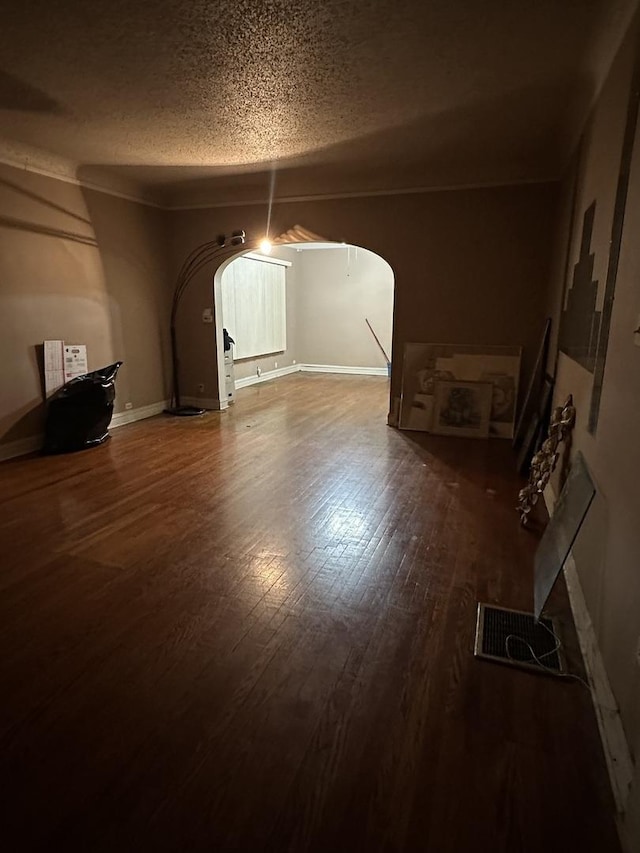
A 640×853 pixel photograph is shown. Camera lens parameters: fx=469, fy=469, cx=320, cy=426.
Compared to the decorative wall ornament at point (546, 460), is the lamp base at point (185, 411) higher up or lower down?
lower down

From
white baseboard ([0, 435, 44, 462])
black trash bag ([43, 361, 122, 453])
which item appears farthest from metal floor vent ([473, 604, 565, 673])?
white baseboard ([0, 435, 44, 462])

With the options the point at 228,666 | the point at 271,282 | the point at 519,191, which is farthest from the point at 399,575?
the point at 271,282

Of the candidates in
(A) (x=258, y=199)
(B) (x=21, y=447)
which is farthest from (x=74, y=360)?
(A) (x=258, y=199)

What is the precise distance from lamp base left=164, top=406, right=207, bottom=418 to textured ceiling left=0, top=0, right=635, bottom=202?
2.78m

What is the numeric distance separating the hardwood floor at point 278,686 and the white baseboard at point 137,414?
2.15 meters

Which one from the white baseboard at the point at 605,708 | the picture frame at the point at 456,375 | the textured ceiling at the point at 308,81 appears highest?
the textured ceiling at the point at 308,81

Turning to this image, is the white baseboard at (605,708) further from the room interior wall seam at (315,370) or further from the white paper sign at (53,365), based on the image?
the room interior wall seam at (315,370)

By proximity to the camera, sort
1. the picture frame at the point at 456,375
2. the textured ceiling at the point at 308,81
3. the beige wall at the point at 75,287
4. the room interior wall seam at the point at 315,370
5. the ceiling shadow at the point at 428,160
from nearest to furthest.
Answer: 1. the textured ceiling at the point at 308,81
2. the ceiling shadow at the point at 428,160
3. the beige wall at the point at 75,287
4. the picture frame at the point at 456,375
5. the room interior wall seam at the point at 315,370

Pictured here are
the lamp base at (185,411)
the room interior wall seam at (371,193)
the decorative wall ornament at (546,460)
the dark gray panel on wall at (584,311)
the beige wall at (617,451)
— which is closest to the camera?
the beige wall at (617,451)

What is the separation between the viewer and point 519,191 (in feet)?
15.2

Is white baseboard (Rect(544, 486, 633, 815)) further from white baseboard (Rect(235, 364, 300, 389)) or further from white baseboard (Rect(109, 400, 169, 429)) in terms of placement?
white baseboard (Rect(235, 364, 300, 389))

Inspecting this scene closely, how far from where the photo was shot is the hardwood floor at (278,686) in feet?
4.09

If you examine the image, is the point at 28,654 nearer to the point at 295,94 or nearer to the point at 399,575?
the point at 399,575

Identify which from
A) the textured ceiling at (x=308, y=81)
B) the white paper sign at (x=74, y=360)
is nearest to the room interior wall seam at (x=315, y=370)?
the white paper sign at (x=74, y=360)
